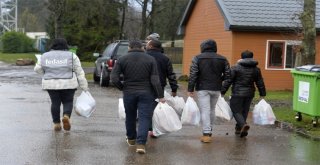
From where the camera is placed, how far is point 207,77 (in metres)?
9.05

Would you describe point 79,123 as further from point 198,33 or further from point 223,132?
point 198,33

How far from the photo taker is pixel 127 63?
809cm

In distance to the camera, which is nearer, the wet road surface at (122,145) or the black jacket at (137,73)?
the wet road surface at (122,145)

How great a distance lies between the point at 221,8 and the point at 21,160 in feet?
47.5

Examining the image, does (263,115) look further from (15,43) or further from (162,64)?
(15,43)

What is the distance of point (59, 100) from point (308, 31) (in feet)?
20.2

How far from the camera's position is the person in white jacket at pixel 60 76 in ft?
30.7

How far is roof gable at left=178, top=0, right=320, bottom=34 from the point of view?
20.3 meters

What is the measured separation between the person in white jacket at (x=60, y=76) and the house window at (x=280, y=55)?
12960 millimetres

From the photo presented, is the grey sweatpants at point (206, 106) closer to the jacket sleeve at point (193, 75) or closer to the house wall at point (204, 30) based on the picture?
the jacket sleeve at point (193, 75)

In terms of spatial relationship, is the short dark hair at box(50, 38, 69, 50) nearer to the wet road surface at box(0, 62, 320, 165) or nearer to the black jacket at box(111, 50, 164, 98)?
the wet road surface at box(0, 62, 320, 165)

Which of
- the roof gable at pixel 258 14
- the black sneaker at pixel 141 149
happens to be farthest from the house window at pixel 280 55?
the black sneaker at pixel 141 149

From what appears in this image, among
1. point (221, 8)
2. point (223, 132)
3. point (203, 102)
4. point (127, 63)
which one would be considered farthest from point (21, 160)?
point (221, 8)

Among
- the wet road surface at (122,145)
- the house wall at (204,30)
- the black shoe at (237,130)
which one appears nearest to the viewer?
the wet road surface at (122,145)
